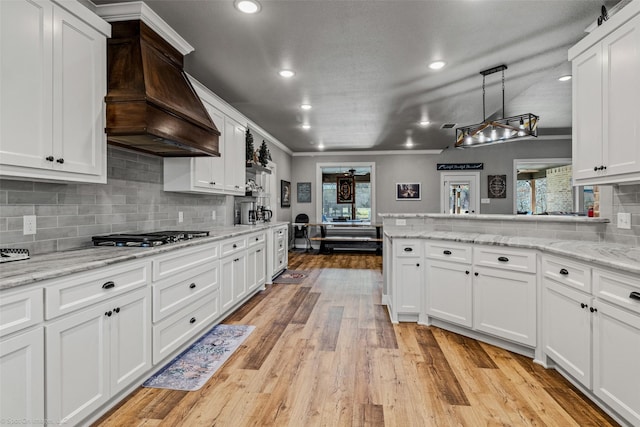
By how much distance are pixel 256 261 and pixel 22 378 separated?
297 cm

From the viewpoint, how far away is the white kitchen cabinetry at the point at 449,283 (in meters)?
2.90

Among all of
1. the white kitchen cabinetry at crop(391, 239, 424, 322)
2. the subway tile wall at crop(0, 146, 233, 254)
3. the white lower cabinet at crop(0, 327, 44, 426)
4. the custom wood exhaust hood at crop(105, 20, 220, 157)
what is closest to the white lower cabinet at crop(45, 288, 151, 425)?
the white lower cabinet at crop(0, 327, 44, 426)

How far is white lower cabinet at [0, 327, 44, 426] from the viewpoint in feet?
4.30

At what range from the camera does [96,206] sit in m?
2.49

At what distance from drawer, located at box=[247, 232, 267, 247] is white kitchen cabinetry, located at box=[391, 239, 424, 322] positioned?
1734 mm

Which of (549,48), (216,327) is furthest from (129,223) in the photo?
(549,48)

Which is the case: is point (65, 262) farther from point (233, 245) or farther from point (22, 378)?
point (233, 245)

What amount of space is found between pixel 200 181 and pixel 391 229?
7.14 ft

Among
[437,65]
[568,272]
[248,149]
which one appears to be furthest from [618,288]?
[248,149]

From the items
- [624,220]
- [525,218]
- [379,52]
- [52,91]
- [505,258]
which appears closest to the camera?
[52,91]

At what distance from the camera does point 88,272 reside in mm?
1680

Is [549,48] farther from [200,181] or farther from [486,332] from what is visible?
[200,181]

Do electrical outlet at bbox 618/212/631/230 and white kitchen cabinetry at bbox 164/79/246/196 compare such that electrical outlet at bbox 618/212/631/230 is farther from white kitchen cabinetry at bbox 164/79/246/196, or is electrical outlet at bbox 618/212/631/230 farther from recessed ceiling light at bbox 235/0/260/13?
white kitchen cabinetry at bbox 164/79/246/196

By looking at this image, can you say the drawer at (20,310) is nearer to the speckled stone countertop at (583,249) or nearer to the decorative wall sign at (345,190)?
the speckled stone countertop at (583,249)
